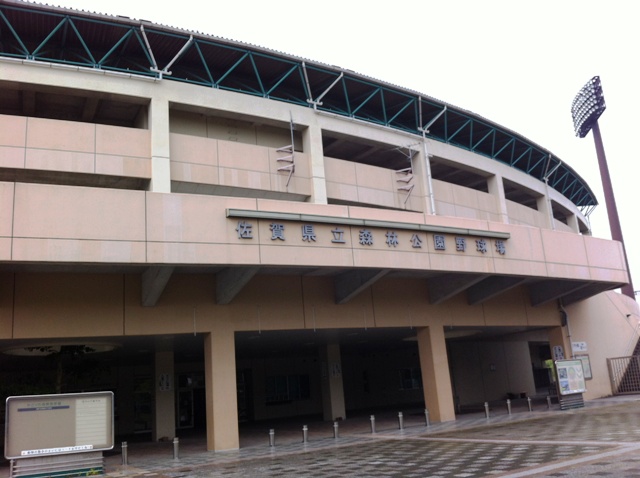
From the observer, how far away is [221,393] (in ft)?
58.3

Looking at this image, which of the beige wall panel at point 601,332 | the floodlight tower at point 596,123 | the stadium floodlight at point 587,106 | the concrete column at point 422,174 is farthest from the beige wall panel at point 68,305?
the stadium floodlight at point 587,106

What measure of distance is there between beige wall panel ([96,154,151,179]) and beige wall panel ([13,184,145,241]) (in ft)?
19.0

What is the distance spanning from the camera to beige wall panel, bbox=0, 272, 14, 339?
1548cm

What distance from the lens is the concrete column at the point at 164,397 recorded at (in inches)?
918

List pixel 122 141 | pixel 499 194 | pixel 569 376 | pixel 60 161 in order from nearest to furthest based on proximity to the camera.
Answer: pixel 60 161 < pixel 122 141 < pixel 569 376 < pixel 499 194

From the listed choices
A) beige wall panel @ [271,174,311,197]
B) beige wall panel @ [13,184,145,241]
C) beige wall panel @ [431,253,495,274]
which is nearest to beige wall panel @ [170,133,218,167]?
beige wall panel @ [271,174,311,197]

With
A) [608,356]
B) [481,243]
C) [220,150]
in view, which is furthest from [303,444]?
[608,356]

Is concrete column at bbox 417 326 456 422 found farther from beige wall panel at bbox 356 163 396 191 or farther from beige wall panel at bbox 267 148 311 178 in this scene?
beige wall panel at bbox 267 148 311 178

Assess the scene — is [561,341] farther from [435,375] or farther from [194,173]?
[194,173]

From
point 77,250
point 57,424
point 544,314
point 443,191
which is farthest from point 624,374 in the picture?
point 77,250

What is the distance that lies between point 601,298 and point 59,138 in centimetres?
2843

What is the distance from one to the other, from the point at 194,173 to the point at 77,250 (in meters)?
8.23

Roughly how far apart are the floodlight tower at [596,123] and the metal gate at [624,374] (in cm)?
2998

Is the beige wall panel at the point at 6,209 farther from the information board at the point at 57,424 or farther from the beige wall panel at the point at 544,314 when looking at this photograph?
the beige wall panel at the point at 544,314
